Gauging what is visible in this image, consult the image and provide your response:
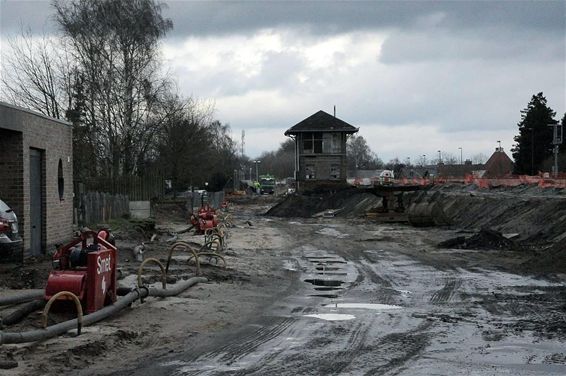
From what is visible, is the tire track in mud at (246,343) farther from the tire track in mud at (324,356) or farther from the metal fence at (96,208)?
the metal fence at (96,208)

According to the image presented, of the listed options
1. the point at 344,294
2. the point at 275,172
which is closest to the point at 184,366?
the point at 344,294

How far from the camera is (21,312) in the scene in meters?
9.77

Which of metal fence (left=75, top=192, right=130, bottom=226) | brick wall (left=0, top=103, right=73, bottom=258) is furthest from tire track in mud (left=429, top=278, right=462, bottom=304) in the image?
metal fence (left=75, top=192, right=130, bottom=226)

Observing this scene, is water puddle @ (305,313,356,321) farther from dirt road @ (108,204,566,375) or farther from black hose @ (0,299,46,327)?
black hose @ (0,299,46,327)

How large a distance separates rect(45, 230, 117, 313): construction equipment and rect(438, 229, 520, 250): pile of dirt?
57.5 ft

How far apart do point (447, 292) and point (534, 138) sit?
209 feet

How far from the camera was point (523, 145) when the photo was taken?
7594cm

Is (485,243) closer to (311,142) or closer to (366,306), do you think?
(366,306)

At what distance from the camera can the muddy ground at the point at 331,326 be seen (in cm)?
784

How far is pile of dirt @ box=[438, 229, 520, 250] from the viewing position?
25.8 meters

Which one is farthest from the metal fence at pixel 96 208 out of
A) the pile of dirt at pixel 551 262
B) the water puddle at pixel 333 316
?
the water puddle at pixel 333 316

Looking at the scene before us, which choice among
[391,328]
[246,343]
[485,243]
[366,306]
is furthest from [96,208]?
[246,343]

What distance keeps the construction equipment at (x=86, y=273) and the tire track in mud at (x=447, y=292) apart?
570 centimetres

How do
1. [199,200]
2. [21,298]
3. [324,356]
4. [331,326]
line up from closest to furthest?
[324,356] → [331,326] → [21,298] → [199,200]
